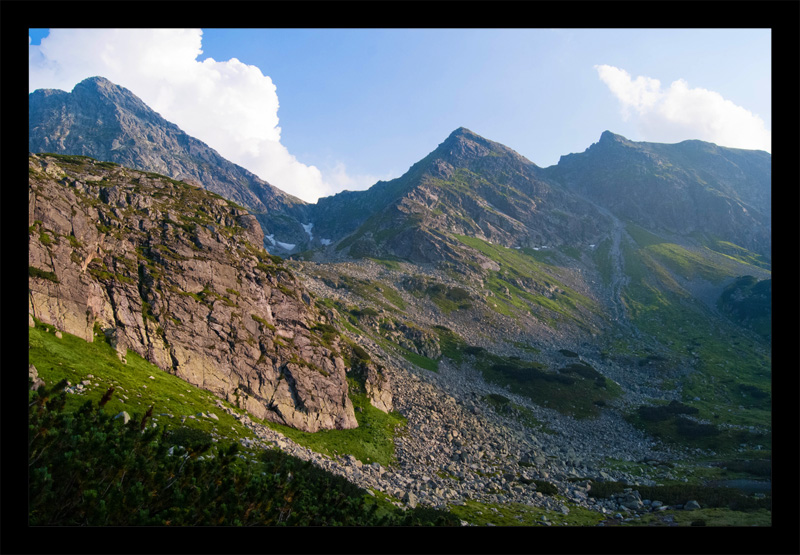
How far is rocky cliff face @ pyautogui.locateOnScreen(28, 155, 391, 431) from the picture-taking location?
34.3m

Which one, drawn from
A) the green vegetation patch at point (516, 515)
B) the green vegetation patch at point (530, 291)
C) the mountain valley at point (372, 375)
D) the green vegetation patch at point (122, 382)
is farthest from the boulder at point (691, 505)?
the green vegetation patch at point (530, 291)

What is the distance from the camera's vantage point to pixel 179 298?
41844 mm

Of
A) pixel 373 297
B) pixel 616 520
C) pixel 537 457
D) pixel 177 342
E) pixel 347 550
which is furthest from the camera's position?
pixel 373 297

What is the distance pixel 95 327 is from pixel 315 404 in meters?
22.3

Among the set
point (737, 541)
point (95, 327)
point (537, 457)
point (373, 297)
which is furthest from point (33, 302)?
point (373, 297)

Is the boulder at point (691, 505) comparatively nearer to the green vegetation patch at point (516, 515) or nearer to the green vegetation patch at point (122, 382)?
the green vegetation patch at point (516, 515)

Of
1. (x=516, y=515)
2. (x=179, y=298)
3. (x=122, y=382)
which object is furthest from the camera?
(x=179, y=298)

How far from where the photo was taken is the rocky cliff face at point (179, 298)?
113ft

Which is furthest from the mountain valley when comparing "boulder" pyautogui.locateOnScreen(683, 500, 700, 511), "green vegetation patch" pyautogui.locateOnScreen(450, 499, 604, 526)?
"green vegetation patch" pyautogui.locateOnScreen(450, 499, 604, 526)

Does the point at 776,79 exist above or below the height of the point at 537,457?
above

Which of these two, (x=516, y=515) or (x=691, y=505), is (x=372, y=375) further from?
(x=691, y=505)

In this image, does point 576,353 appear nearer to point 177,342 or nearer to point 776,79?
point 177,342

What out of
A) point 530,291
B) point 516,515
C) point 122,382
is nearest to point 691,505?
point 516,515

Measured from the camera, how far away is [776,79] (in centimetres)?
455
